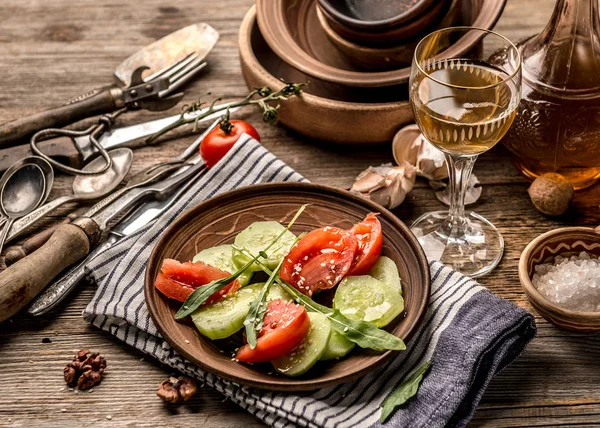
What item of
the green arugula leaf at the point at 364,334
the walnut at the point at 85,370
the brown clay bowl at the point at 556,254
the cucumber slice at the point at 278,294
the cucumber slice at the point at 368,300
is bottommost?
the walnut at the point at 85,370

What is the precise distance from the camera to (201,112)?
2.43m

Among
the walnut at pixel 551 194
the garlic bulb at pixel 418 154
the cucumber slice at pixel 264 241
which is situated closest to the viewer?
the cucumber slice at pixel 264 241

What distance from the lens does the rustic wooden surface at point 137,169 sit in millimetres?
1615

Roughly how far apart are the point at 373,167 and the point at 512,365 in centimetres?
70

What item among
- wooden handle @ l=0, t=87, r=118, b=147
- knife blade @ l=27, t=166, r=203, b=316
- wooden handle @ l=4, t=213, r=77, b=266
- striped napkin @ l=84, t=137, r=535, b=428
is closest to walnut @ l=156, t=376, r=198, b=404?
striped napkin @ l=84, t=137, r=535, b=428

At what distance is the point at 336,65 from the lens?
100 inches

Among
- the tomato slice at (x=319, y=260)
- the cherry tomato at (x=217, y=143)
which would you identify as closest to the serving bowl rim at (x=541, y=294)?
the tomato slice at (x=319, y=260)

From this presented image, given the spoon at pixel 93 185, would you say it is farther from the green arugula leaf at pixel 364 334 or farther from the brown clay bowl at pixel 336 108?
the green arugula leaf at pixel 364 334

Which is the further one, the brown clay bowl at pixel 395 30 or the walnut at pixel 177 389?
the brown clay bowl at pixel 395 30

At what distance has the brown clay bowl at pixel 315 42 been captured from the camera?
6.98 feet

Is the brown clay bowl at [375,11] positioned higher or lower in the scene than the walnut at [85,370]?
higher

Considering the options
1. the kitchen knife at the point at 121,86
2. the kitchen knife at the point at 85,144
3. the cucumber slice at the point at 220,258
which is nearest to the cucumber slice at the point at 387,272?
the cucumber slice at the point at 220,258

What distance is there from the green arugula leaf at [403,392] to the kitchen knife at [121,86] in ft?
4.27

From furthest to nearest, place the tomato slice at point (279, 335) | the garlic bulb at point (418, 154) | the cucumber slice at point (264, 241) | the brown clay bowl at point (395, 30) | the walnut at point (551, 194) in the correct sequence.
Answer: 1. the brown clay bowl at point (395, 30)
2. the garlic bulb at point (418, 154)
3. the walnut at point (551, 194)
4. the cucumber slice at point (264, 241)
5. the tomato slice at point (279, 335)
